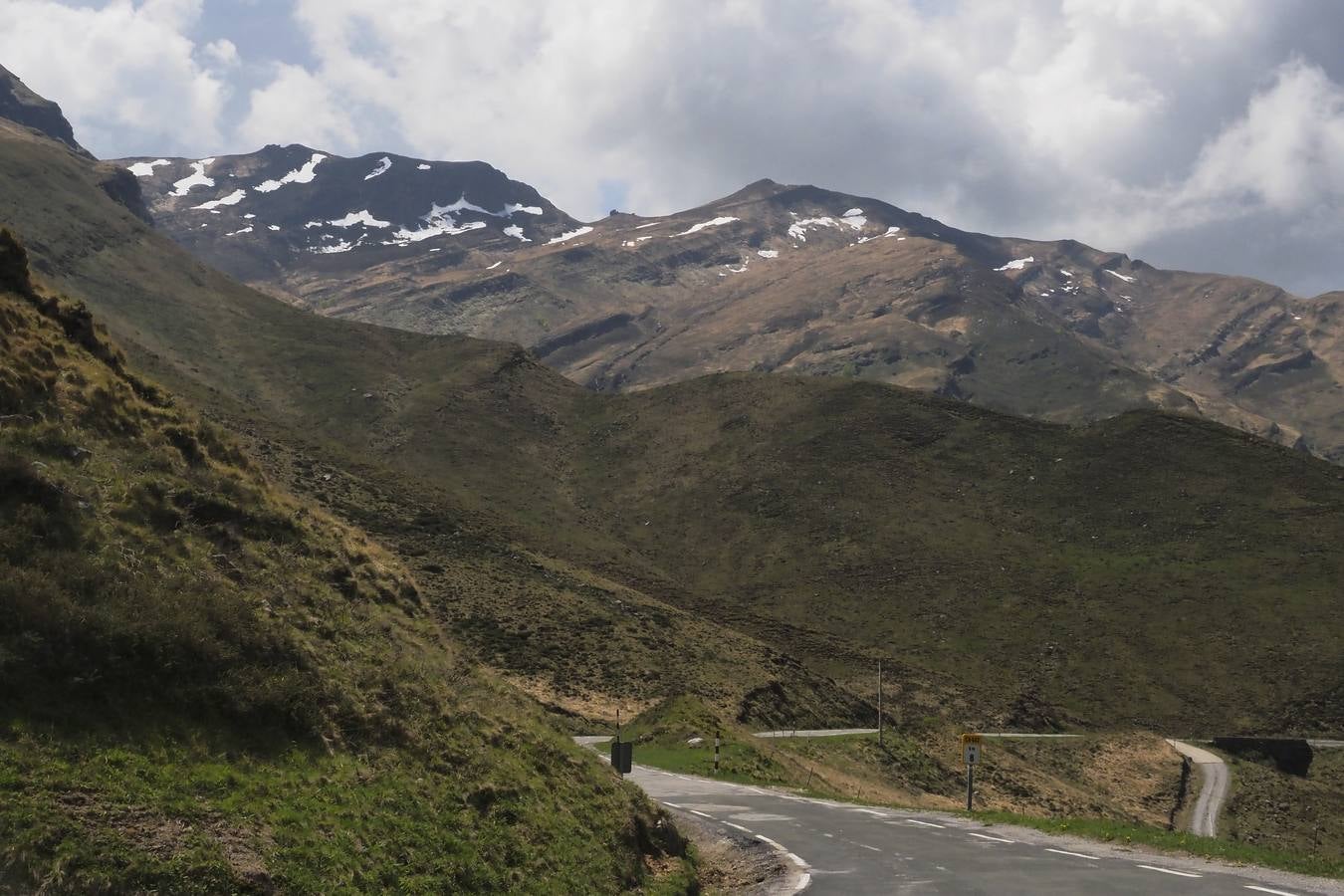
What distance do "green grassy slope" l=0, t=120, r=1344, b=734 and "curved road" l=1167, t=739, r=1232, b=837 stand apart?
915cm

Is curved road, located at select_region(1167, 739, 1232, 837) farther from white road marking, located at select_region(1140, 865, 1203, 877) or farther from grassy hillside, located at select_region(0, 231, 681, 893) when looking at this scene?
grassy hillside, located at select_region(0, 231, 681, 893)

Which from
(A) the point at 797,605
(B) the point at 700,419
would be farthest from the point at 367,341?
(A) the point at 797,605

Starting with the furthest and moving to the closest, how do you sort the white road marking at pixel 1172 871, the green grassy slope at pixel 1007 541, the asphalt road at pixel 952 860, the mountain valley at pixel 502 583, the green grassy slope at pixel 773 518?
the green grassy slope at pixel 1007 541
the green grassy slope at pixel 773 518
the white road marking at pixel 1172 871
the asphalt road at pixel 952 860
the mountain valley at pixel 502 583

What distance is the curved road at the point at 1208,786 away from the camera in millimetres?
54656

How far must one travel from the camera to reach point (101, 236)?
15388cm

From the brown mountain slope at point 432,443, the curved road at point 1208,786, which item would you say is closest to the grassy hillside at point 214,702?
the brown mountain slope at point 432,443

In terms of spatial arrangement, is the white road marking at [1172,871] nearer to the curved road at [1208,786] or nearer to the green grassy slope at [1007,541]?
the curved road at [1208,786]

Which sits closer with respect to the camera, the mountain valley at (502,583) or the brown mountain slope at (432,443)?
the mountain valley at (502,583)

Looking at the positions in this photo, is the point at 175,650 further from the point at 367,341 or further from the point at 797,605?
the point at 367,341

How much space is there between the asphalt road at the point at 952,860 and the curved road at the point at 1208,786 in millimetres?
27054

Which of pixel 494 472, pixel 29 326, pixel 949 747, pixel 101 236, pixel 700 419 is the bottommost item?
pixel 949 747

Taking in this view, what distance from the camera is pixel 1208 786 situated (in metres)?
63.3

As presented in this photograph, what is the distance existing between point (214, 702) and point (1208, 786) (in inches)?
2473

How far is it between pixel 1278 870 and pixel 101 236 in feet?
545
